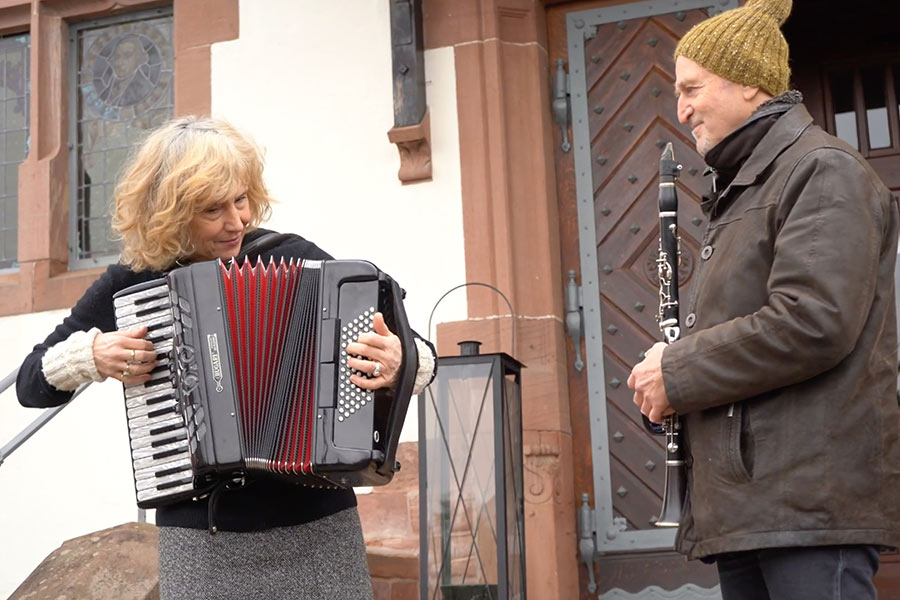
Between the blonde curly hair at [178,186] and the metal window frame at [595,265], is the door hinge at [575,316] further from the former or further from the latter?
the blonde curly hair at [178,186]

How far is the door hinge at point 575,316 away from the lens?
5.51m

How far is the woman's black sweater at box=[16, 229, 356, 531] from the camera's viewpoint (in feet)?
8.43

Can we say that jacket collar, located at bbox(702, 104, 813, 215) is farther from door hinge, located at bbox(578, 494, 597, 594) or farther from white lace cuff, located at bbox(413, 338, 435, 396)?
door hinge, located at bbox(578, 494, 597, 594)

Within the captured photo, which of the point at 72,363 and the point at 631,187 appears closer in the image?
the point at 72,363

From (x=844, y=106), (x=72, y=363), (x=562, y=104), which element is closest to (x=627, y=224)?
(x=562, y=104)

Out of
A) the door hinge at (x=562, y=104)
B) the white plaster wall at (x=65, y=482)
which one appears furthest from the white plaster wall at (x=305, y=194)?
the door hinge at (x=562, y=104)

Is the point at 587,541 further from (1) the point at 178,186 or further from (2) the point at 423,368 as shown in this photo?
(1) the point at 178,186

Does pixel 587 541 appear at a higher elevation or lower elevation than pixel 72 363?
lower

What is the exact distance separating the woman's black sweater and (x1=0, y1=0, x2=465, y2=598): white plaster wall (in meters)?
2.72

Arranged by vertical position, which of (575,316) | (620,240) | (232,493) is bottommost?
(232,493)

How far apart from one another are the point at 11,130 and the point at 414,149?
7.83 feet

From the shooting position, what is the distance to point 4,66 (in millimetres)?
6750

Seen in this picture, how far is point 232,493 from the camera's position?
2570 millimetres

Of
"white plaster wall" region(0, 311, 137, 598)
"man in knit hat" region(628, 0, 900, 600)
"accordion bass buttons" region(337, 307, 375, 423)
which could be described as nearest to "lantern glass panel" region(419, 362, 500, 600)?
"white plaster wall" region(0, 311, 137, 598)
